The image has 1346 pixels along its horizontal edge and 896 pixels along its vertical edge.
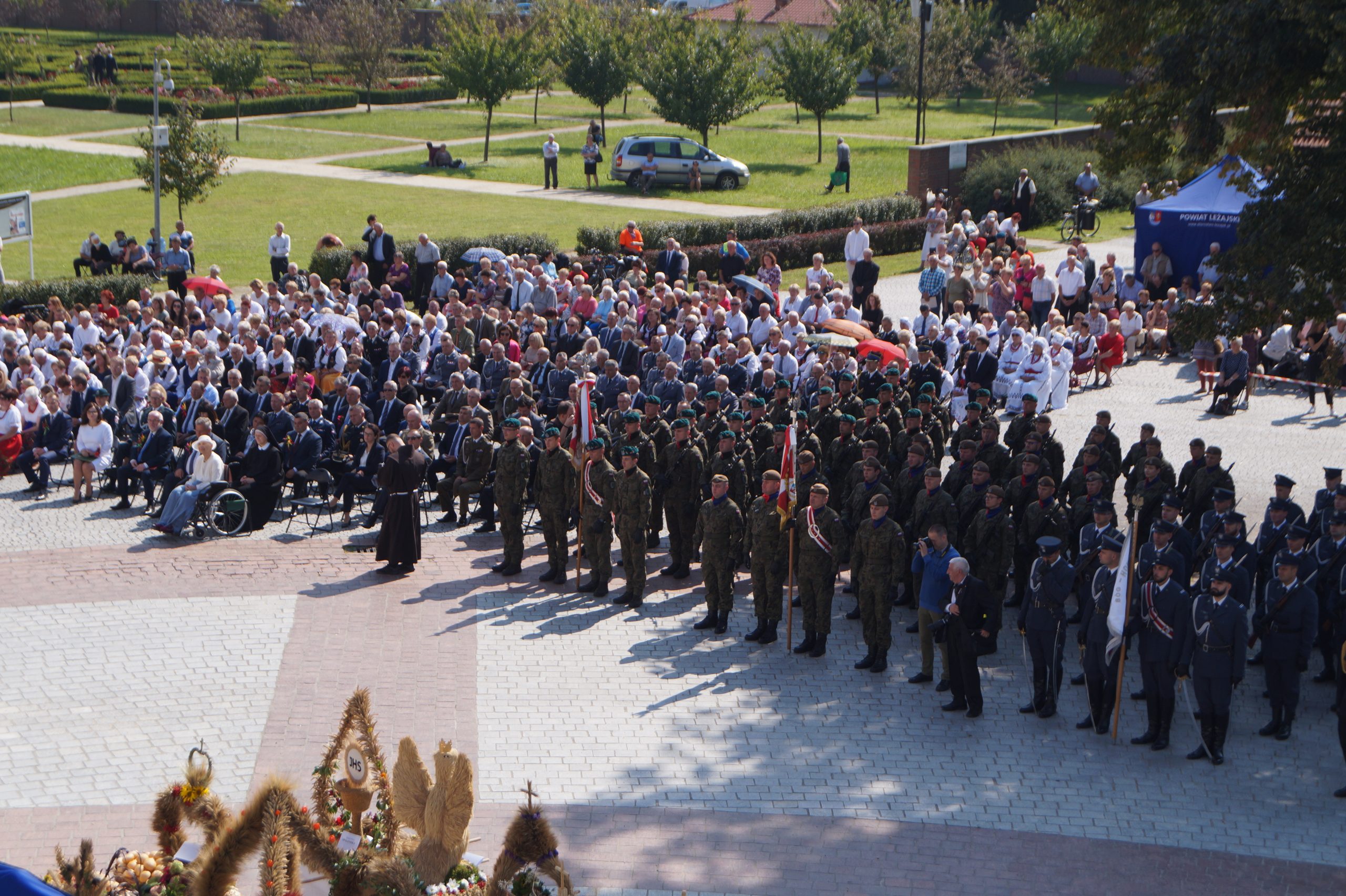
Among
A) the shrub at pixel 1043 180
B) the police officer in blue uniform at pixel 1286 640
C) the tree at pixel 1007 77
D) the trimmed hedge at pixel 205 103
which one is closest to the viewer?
the police officer in blue uniform at pixel 1286 640

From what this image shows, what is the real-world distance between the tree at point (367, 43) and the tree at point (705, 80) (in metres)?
16.6

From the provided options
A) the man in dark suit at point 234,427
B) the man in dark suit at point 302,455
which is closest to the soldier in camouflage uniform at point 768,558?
the man in dark suit at point 302,455

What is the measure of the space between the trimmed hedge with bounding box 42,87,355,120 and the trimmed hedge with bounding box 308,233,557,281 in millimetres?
27098

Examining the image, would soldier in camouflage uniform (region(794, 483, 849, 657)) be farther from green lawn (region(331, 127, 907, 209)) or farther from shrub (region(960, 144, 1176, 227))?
shrub (region(960, 144, 1176, 227))

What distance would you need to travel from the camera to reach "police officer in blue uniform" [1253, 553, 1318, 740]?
1161cm

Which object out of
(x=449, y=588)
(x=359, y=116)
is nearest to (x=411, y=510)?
(x=449, y=588)

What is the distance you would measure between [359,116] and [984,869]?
174 ft

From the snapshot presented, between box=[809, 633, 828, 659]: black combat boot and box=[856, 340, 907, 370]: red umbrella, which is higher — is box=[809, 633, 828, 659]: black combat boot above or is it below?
below

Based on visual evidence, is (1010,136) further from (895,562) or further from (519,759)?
(519,759)

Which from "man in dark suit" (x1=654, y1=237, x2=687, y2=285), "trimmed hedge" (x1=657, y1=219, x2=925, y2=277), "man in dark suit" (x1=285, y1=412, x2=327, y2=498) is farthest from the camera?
"trimmed hedge" (x1=657, y1=219, x2=925, y2=277)

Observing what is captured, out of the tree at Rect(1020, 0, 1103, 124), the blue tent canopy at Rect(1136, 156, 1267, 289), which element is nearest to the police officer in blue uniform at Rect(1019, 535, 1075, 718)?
the blue tent canopy at Rect(1136, 156, 1267, 289)

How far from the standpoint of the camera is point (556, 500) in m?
15.2

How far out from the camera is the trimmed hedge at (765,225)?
104 feet

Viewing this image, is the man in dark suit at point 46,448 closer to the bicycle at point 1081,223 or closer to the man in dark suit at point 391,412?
the man in dark suit at point 391,412
